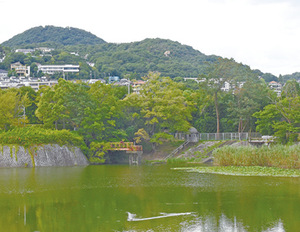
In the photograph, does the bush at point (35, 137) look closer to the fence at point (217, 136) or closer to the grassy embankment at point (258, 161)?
the fence at point (217, 136)

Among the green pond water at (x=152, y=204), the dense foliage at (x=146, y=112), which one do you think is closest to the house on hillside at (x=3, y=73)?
the dense foliage at (x=146, y=112)

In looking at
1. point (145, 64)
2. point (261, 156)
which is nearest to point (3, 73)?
point (145, 64)

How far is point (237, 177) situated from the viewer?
108 ft

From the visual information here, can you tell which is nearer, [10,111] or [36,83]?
[10,111]

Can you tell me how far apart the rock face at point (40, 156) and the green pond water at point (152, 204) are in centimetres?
1393

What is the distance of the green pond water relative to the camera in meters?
17.7

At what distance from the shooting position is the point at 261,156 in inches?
1533

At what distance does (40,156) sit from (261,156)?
72.5 feet

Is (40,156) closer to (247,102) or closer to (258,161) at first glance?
(258,161)

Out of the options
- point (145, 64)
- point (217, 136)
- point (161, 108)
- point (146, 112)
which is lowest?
point (217, 136)

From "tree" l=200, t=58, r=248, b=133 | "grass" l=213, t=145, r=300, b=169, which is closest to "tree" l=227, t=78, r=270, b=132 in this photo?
"tree" l=200, t=58, r=248, b=133

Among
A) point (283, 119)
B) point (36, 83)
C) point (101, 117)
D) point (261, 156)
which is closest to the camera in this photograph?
point (261, 156)

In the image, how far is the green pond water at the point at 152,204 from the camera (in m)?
17.7

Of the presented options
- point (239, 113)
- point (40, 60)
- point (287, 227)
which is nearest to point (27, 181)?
point (287, 227)
